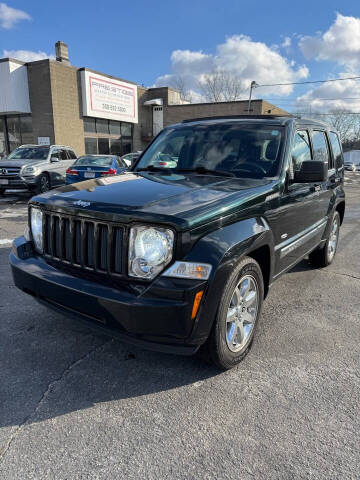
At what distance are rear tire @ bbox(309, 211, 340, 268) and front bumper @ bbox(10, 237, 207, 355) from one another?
336 cm

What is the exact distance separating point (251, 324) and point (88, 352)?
134cm

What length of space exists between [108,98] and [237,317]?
24139mm

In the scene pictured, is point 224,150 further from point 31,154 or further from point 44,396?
point 31,154

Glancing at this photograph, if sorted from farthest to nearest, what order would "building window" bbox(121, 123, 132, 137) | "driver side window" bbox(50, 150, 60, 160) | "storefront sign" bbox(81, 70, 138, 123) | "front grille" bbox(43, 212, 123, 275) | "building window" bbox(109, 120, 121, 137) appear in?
"building window" bbox(121, 123, 132, 137) < "building window" bbox(109, 120, 121, 137) < "storefront sign" bbox(81, 70, 138, 123) < "driver side window" bbox(50, 150, 60, 160) < "front grille" bbox(43, 212, 123, 275)

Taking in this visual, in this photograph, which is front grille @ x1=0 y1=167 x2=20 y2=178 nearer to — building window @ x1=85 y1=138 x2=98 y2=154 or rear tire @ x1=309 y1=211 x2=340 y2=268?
rear tire @ x1=309 y1=211 x2=340 y2=268

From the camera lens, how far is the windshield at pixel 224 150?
132 inches

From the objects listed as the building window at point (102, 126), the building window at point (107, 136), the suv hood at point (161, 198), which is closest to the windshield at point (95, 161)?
the suv hood at point (161, 198)

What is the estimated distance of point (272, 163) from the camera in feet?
10.8

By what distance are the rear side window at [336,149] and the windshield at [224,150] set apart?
1827 mm

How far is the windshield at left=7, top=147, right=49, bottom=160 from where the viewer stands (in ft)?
40.2

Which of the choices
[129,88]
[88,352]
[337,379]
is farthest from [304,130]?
[129,88]

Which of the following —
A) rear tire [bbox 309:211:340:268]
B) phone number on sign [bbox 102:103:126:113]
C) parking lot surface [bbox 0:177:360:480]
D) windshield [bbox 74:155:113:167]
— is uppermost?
phone number on sign [bbox 102:103:126:113]

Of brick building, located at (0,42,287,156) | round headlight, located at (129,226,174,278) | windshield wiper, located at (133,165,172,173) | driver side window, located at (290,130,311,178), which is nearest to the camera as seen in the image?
round headlight, located at (129,226,174,278)

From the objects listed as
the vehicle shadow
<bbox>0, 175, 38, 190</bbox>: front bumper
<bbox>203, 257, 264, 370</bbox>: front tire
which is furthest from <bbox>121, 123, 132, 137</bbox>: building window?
<bbox>203, 257, 264, 370</bbox>: front tire
